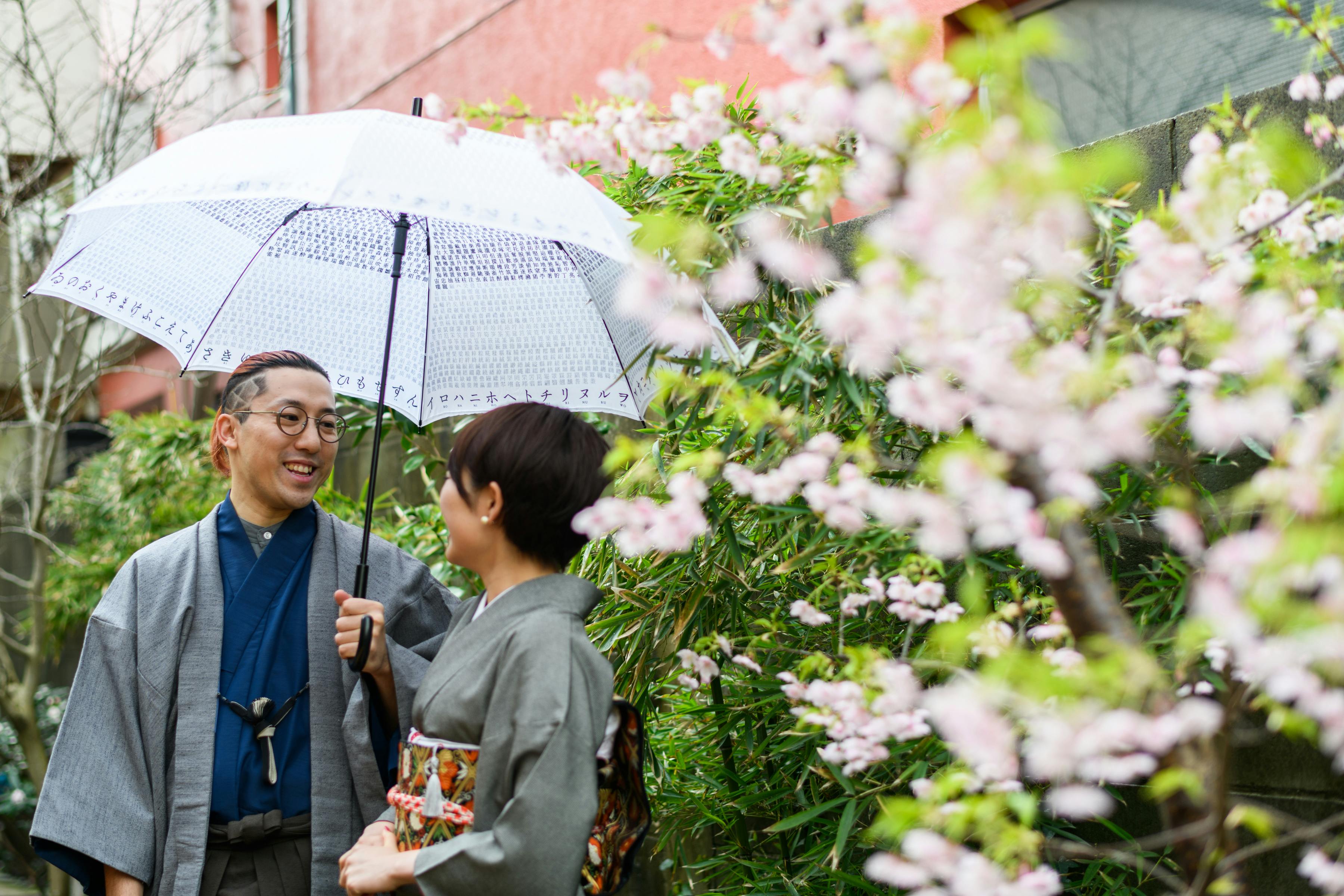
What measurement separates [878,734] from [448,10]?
6.59 m

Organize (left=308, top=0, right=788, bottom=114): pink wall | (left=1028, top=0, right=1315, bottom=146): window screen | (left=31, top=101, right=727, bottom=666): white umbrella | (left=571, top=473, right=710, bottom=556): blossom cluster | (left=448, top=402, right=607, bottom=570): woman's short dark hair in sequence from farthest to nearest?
(left=308, top=0, right=788, bottom=114): pink wall < (left=1028, top=0, right=1315, bottom=146): window screen < (left=31, top=101, right=727, bottom=666): white umbrella < (left=448, top=402, right=607, bottom=570): woman's short dark hair < (left=571, top=473, right=710, bottom=556): blossom cluster

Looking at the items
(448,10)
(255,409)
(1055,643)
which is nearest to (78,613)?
(448,10)

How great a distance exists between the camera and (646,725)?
2785 mm

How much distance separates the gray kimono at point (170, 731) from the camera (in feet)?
7.06

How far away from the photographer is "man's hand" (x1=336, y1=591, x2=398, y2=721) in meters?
2.16

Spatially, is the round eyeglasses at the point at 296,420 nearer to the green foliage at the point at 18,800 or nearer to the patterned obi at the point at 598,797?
the patterned obi at the point at 598,797

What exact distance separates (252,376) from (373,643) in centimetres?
64

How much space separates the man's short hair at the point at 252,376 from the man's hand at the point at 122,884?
854mm

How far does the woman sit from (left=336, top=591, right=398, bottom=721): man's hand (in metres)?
0.26

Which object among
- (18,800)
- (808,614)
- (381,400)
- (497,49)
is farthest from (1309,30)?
(18,800)

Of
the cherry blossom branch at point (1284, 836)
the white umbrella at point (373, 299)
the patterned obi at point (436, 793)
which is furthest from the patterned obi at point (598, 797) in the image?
the cherry blossom branch at point (1284, 836)

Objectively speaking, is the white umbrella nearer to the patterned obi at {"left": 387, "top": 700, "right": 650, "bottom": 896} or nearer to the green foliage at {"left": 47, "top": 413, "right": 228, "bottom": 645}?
the patterned obi at {"left": 387, "top": 700, "right": 650, "bottom": 896}

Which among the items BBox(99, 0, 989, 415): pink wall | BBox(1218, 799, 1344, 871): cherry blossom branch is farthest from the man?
BBox(99, 0, 989, 415): pink wall

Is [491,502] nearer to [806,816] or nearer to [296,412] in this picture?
[296,412]
